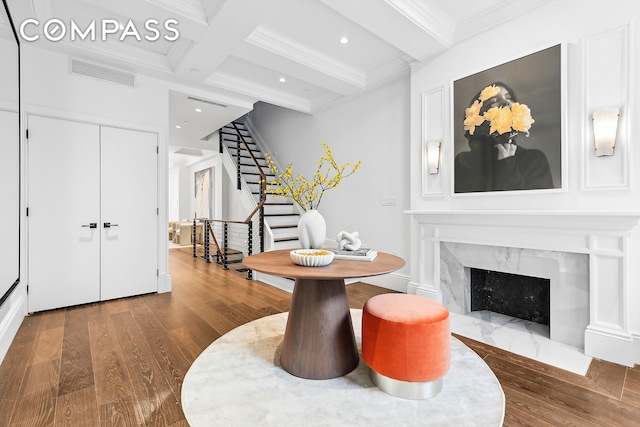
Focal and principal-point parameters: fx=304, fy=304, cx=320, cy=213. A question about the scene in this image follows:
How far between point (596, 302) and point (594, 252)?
373 mm

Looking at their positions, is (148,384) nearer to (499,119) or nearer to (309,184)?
(309,184)

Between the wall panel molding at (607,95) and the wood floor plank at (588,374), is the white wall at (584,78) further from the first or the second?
the wood floor plank at (588,374)

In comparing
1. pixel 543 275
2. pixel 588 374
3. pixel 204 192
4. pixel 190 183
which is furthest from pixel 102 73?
pixel 190 183

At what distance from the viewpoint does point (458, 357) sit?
2107 mm

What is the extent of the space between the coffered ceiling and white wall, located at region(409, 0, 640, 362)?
0.22 meters

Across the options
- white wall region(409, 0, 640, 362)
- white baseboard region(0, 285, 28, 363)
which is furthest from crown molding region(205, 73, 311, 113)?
white baseboard region(0, 285, 28, 363)

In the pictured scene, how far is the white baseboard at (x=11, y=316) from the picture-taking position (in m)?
2.24

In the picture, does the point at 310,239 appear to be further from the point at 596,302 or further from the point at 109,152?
the point at 109,152

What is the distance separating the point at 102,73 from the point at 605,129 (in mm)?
4880

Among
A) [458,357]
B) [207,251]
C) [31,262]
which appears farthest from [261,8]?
[207,251]

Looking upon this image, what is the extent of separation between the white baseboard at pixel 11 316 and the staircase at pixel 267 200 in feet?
9.38

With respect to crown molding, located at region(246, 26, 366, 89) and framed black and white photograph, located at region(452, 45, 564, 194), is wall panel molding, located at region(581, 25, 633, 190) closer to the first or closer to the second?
framed black and white photograph, located at region(452, 45, 564, 194)

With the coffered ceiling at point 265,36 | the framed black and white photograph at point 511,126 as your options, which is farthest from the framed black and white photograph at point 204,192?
the framed black and white photograph at point 511,126

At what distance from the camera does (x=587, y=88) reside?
2.34m
